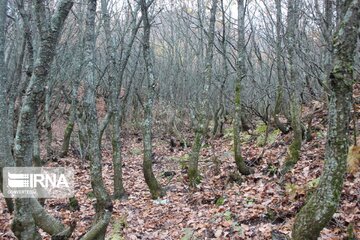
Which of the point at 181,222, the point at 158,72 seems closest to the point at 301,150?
the point at 181,222

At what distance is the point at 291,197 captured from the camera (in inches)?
228

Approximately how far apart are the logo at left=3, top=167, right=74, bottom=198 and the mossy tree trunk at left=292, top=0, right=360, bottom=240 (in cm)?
316

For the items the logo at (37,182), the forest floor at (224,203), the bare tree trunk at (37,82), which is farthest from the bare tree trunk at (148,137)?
the bare tree trunk at (37,82)

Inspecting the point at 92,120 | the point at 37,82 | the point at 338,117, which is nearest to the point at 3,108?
the point at 92,120

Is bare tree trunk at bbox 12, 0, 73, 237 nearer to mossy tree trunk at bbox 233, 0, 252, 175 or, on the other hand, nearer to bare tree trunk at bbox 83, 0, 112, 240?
bare tree trunk at bbox 83, 0, 112, 240

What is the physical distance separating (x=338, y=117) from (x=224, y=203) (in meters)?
3.58

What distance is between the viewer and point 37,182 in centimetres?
659

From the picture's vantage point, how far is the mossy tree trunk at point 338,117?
11.7 ft

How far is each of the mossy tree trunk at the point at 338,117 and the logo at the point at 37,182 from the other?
125 inches

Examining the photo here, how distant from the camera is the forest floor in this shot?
5305mm

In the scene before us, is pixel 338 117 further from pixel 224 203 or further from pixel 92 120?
pixel 92 120

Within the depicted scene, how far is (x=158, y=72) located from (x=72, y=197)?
14.2 meters

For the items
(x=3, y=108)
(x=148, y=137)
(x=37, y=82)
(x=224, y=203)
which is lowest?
(x=224, y=203)

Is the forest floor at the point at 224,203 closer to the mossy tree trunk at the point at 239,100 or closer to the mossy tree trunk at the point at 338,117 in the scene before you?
the mossy tree trunk at the point at 239,100
